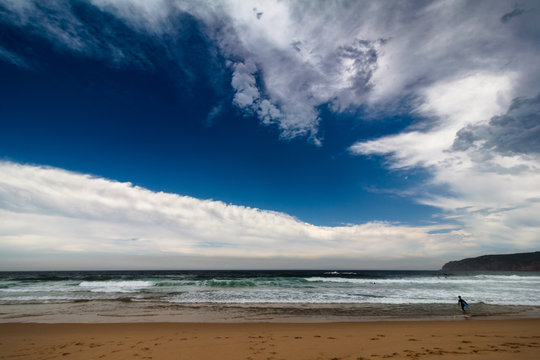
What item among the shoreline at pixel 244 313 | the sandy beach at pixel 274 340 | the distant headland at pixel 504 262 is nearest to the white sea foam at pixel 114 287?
the shoreline at pixel 244 313

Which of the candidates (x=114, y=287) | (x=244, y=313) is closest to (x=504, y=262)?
(x=244, y=313)

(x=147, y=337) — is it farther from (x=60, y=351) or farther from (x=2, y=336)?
(x=2, y=336)

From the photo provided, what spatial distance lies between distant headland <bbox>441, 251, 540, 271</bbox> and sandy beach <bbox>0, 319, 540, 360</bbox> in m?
145

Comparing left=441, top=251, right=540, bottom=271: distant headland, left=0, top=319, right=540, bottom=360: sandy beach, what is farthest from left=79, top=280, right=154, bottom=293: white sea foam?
left=441, top=251, right=540, bottom=271: distant headland

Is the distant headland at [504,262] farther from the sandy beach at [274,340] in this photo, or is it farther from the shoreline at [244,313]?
the sandy beach at [274,340]

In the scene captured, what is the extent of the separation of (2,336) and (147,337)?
18.0 feet

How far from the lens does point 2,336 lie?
965 cm

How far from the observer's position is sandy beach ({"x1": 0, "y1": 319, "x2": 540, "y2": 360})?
734cm

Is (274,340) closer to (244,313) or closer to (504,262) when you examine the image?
(244,313)

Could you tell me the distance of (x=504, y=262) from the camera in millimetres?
124188

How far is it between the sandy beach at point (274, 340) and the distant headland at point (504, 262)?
145 meters

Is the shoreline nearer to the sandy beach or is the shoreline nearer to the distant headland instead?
the sandy beach

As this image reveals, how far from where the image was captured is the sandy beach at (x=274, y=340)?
24.1ft

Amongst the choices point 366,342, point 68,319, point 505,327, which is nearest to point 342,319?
point 366,342
